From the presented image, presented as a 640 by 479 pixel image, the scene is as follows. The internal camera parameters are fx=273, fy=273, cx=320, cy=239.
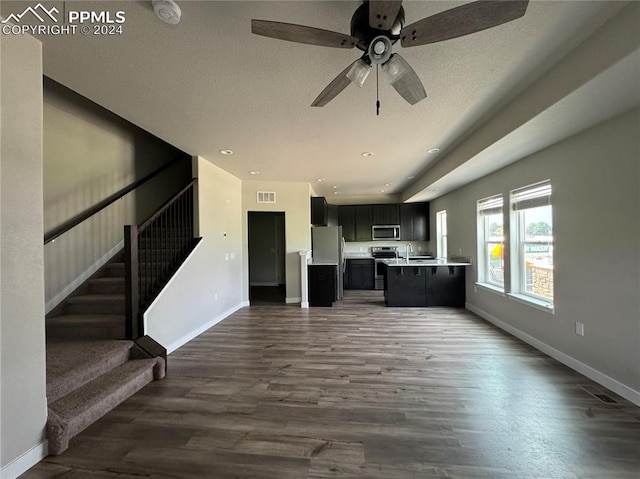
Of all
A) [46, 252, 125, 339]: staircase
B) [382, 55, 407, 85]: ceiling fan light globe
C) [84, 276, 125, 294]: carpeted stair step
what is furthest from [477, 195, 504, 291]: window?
[84, 276, 125, 294]: carpeted stair step

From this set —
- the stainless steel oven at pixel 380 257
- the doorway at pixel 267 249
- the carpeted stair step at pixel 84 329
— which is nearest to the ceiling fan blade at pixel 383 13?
the carpeted stair step at pixel 84 329

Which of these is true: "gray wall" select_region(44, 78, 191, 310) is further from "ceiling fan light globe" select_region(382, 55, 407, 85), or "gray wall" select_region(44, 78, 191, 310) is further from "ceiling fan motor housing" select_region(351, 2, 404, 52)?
"ceiling fan light globe" select_region(382, 55, 407, 85)

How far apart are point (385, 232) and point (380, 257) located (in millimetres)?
723

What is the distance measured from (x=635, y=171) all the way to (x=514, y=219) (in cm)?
176

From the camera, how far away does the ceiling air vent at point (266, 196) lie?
575cm

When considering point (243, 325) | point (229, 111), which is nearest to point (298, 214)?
point (243, 325)

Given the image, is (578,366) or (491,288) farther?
(491,288)

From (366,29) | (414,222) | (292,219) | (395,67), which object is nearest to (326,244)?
(292,219)

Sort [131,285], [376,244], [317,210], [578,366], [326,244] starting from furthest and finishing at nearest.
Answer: [376,244]
[317,210]
[326,244]
[131,285]
[578,366]

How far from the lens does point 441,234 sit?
6984 mm

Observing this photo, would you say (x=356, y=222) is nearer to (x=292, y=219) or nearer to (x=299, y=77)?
(x=292, y=219)

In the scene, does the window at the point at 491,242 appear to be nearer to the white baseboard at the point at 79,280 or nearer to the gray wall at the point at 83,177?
the gray wall at the point at 83,177

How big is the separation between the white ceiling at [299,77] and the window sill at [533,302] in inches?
72.5

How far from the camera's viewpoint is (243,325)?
A: 14.5ft
